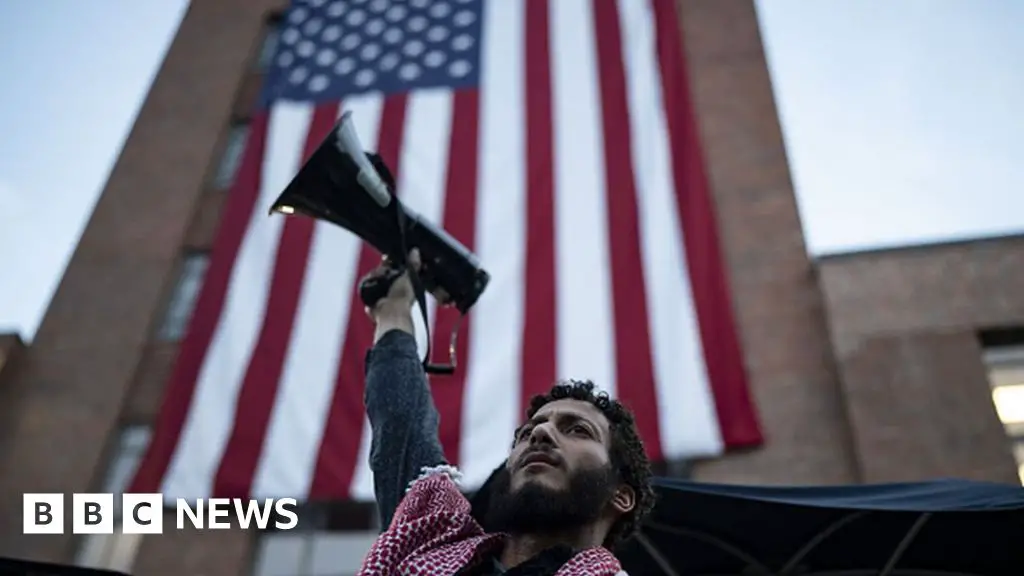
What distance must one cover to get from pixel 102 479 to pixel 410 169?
164 inches

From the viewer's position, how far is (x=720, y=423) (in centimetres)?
732

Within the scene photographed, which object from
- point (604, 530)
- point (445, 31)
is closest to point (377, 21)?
point (445, 31)

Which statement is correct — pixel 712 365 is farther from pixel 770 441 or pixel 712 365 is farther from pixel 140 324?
pixel 140 324

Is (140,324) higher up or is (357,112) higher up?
(357,112)

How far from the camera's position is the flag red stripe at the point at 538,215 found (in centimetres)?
773

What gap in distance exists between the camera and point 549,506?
2281mm

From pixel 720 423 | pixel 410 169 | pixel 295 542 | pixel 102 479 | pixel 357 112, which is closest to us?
pixel 720 423

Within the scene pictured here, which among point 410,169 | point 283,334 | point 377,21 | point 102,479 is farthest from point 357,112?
point 102,479

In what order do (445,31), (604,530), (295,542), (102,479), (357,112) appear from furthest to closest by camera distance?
(445,31), (357,112), (102,479), (295,542), (604,530)

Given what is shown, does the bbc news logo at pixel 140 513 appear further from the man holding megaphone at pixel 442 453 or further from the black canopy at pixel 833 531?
the man holding megaphone at pixel 442 453

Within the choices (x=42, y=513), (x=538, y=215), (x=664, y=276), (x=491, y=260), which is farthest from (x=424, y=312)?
(x=42, y=513)

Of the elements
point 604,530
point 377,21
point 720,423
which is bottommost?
point 720,423

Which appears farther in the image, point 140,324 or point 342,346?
point 140,324

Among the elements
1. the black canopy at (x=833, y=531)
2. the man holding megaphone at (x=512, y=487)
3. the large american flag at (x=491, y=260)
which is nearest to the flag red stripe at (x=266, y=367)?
the large american flag at (x=491, y=260)
